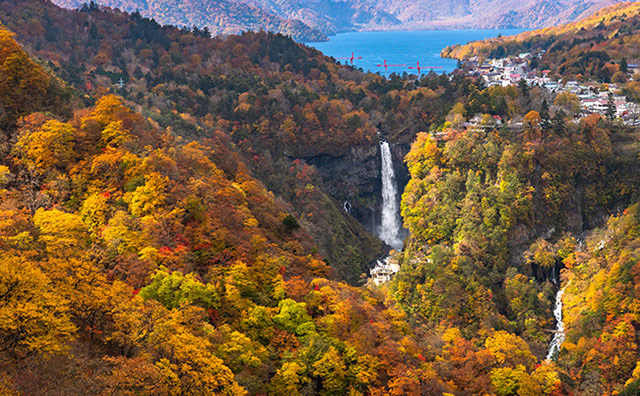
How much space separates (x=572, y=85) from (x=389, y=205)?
3520cm

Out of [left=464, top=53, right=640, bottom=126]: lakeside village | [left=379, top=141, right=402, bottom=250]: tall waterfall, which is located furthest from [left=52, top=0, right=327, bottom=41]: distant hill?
[left=379, top=141, right=402, bottom=250]: tall waterfall

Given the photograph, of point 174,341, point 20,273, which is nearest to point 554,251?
point 174,341

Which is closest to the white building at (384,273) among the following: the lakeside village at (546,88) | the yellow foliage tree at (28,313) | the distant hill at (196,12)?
the lakeside village at (546,88)

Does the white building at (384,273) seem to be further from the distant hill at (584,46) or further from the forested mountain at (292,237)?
the distant hill at (584,46)

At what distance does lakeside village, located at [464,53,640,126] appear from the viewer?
7006 centimetres

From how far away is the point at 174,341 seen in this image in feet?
67.5

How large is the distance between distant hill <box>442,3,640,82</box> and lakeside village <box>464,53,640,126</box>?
3.17 m

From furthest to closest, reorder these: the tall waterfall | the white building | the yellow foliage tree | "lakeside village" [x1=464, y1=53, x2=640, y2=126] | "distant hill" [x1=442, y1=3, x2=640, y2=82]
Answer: "distant hill" [x1=442, y1=3, x2=640, y2=82] < the tall waterfall < "lakeside village" [x1=464, y1=53, x2=640, y2=126] < the white building < the yellow foliage tree

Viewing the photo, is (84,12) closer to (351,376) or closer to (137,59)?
(137,59)

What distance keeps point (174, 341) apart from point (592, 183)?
52731 mm

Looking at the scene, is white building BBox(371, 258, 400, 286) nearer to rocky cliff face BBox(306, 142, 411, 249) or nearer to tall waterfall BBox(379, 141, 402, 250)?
tall waterfall BBox(379, 141, 402, 250)

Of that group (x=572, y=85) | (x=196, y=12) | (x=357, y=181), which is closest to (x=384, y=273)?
(x=357, y=181)

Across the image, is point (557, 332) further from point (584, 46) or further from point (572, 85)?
point (584, 46)

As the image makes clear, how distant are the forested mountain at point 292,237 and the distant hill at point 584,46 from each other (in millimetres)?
Answer: 21966
